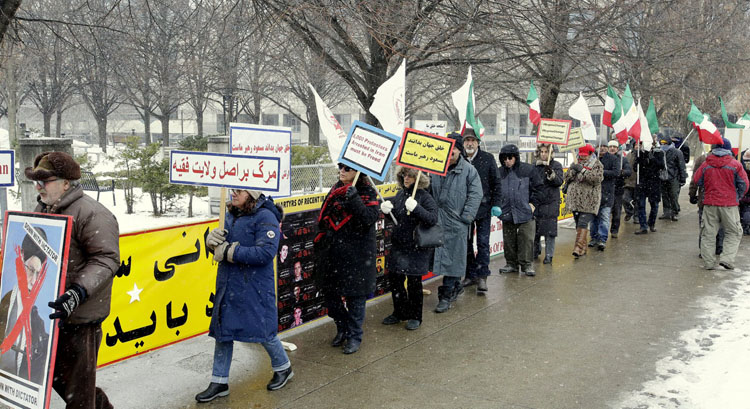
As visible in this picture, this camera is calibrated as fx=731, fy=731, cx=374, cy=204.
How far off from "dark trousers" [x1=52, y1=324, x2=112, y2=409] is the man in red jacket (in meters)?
8.33

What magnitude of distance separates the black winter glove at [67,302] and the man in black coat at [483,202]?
5.21 meters

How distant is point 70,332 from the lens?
409 cm

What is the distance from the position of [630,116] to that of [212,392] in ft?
30.9

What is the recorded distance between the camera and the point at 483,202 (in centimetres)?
843

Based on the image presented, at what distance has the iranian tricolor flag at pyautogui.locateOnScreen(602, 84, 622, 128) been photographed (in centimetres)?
1195

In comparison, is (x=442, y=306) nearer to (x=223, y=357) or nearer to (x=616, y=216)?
(x=223, y=357)

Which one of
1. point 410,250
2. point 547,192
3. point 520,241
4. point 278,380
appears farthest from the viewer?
point 547,192

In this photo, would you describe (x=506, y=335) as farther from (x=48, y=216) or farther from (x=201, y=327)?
(x=48, y=216)

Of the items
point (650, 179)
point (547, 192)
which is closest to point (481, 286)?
point (547, 192)

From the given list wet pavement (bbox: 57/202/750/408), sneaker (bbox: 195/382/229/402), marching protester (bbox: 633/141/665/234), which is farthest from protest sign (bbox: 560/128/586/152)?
sneaker (bbox: 195/382/229/402)

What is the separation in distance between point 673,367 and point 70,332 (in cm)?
459

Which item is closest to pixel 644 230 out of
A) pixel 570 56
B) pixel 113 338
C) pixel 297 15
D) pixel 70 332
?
pixel 570 56

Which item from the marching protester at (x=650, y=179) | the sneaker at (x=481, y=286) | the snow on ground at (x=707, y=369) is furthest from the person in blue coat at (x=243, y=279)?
the marching protester at (x=650, y=179)

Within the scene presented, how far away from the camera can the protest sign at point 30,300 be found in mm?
3867
